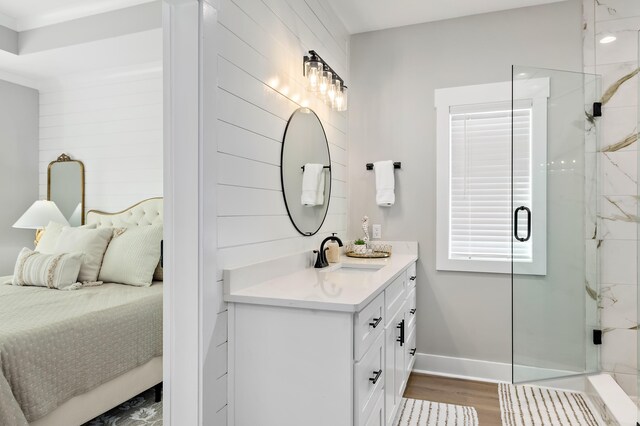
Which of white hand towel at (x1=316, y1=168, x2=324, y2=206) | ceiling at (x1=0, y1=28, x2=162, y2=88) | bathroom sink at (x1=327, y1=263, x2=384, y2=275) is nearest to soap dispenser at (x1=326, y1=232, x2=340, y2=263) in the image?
bathroom sink at (x1=327, y1=263, x2=384, y2=275)

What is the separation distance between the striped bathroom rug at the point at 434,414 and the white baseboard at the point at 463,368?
50cm

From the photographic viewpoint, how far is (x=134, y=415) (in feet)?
7.77

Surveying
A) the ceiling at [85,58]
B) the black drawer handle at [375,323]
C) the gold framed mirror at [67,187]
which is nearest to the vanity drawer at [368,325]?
the black drawer handle at [375,323]

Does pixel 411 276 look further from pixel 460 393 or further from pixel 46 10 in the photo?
pixel 46 10

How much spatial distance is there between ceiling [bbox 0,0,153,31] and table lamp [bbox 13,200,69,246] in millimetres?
1513

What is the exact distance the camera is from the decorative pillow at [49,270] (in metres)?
2.64

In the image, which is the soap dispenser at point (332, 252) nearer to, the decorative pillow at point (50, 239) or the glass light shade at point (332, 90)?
the glass light shade at point (332, 90)

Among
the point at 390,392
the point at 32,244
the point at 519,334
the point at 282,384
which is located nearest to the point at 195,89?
the point at 282,384

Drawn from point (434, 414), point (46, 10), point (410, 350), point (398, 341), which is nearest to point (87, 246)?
point (46, 10)

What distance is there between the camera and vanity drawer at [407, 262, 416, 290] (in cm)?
272

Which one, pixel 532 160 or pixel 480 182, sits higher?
pixel 532 160

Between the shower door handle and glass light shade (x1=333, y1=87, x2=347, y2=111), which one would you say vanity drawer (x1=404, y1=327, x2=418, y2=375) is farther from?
glass light shade (x1=333, y1=87, x2=347, y2=111)

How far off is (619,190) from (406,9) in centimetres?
193

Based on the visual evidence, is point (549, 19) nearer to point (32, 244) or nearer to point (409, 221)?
point (409, 221)
